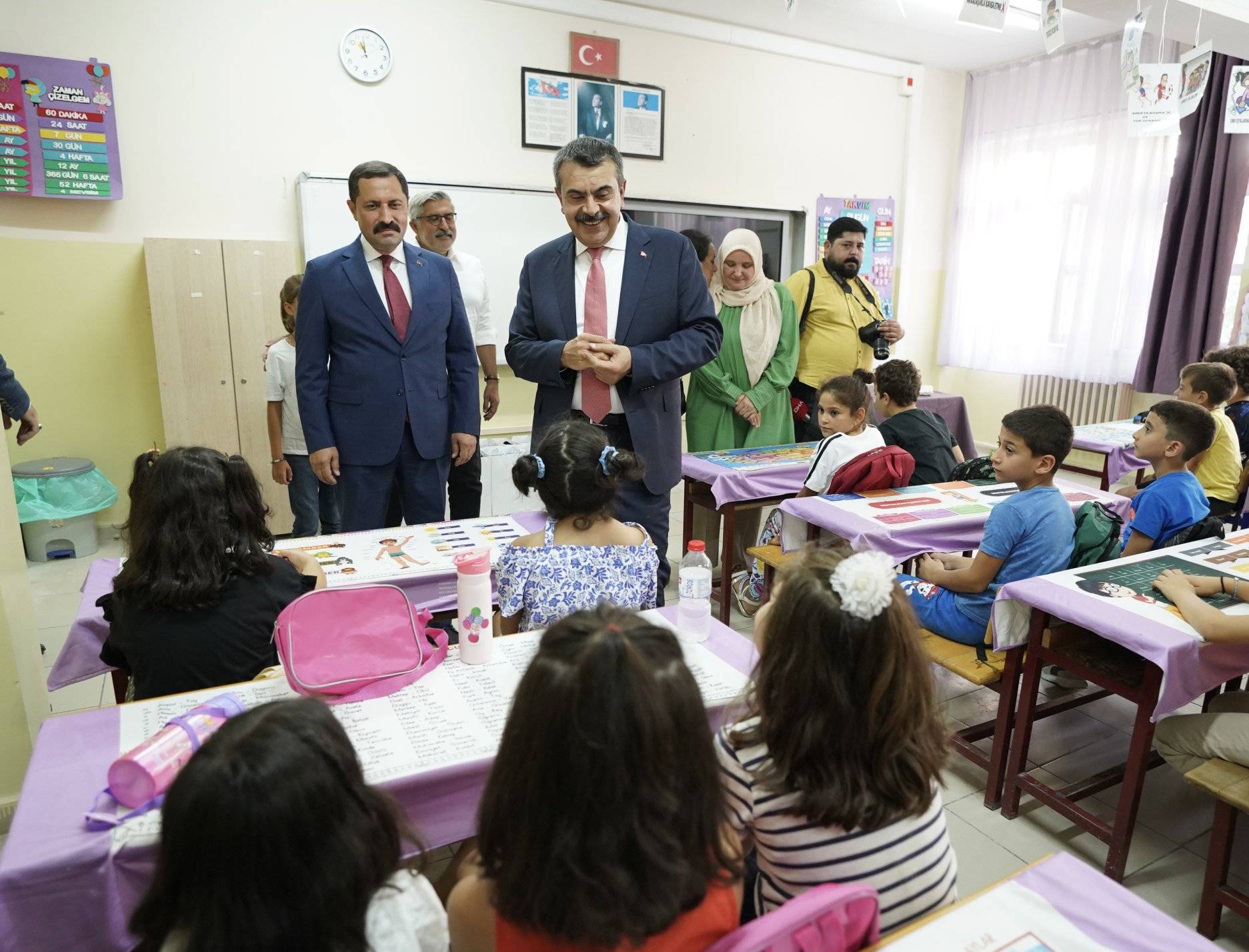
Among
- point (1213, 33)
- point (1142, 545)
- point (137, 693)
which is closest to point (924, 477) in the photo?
point (1142, 545)

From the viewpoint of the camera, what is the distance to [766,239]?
6176 mm

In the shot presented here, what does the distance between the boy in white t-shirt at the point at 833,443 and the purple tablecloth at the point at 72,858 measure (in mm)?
1858

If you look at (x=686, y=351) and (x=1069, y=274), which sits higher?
(x=1069, y=274)

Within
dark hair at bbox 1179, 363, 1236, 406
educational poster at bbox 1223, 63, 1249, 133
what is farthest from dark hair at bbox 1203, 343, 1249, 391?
educational poster at bbox 1223, 63, 1249, 133

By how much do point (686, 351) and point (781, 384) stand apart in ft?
5.52

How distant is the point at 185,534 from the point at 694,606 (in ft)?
3.22

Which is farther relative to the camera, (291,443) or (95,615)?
(291,443)

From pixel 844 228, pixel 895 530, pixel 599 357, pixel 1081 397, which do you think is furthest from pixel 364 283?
pixel 1081 397

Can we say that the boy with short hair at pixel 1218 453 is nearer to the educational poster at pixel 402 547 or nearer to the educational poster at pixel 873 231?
the educational poster at pixel 402 547

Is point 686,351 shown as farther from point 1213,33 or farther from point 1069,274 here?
point 1069,274

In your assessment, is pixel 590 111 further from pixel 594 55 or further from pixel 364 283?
pixel 364 283

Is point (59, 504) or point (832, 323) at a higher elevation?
point (832, 323)

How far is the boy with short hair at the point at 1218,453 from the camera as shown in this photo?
310cm

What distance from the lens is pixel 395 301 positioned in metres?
2.53
